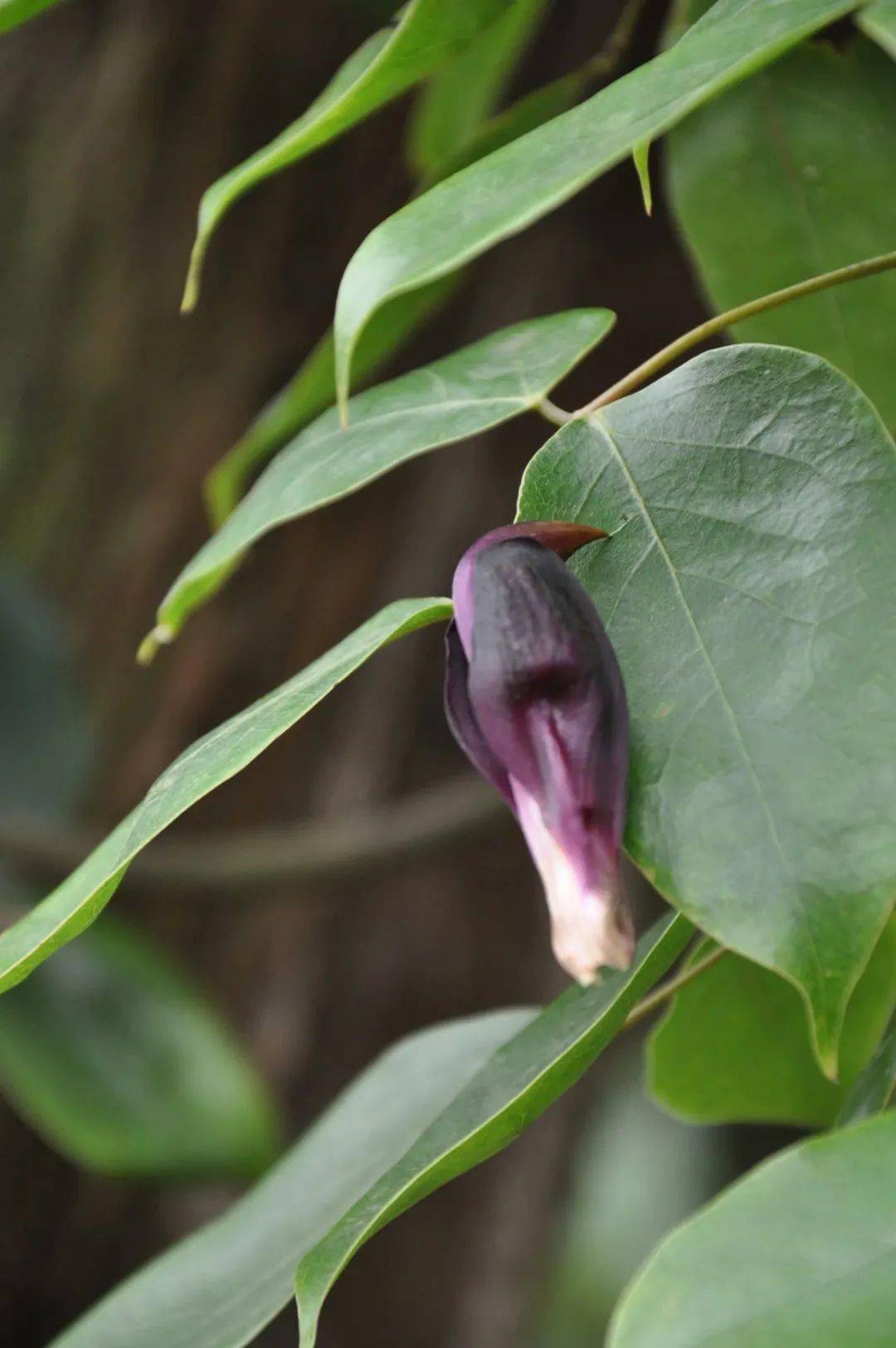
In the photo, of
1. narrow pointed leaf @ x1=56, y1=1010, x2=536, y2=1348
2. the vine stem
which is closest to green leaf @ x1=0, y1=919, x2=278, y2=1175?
narrow pointed leaf @ x1=56, y1=1010, x2=536, y2=1348

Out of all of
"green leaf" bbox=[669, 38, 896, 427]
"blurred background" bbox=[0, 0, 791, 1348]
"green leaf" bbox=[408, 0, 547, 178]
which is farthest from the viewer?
"blurred background" bbox=[0, 0, 791, 1348]

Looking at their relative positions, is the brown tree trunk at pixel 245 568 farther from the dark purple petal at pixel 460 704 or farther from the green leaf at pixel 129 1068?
the dark purple petal at pixel 460 704

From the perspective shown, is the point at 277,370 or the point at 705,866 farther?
Answer: the point at 277,370

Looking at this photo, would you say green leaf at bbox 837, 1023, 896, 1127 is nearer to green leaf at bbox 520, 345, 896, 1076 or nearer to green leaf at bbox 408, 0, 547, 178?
green leaf at bbox 520, 345, 896, 1076

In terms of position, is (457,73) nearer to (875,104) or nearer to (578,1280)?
(875,104)

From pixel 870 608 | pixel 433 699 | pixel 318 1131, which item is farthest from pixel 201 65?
pixel 870 608

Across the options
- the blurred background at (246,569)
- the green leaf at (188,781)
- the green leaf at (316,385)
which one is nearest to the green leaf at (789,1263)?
the green leaf at (188,781)

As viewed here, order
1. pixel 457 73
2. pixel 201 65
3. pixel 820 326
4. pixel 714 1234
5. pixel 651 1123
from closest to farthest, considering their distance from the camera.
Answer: pixel 714 1234, pixel 820 326, pixel 457 73, pixel 201 65, pixel 651 1123
